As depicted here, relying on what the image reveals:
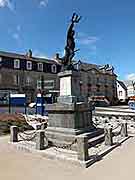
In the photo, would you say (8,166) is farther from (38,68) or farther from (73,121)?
(38,68)

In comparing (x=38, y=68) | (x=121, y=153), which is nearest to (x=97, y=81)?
(x=38, y=68)

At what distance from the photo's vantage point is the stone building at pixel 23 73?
39781 mm

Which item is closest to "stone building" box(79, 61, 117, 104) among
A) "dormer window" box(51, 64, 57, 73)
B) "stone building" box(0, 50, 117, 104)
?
"stone building" box(0, 50, 117, 104)

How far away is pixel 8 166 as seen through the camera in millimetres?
7570

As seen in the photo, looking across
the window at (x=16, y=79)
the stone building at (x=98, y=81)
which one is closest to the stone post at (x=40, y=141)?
the window at (x=16, y=79)

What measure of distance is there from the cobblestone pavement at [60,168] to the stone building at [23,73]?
28.9 m

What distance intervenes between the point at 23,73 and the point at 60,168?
120ft

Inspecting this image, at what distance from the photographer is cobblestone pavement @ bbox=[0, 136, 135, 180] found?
654 centimetres

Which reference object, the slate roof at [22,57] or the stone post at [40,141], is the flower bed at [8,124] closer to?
the stone post at [40,141]

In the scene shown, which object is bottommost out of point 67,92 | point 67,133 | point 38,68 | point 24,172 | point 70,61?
point 24,172

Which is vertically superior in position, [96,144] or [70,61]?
[70,61]

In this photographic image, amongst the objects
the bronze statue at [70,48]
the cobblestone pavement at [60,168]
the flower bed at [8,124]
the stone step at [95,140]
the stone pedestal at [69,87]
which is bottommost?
the cobblestone pavement at [60,168]

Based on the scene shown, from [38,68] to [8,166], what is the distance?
38015mm

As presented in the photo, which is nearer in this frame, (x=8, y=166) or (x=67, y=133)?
(x=8, y=166)
